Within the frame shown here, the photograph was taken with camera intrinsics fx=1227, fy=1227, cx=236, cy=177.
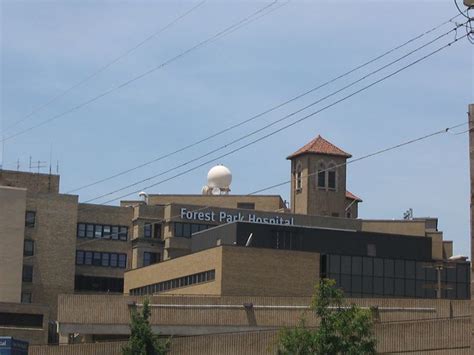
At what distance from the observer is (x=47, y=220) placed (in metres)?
108

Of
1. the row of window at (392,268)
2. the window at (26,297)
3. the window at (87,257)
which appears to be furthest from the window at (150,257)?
the row of window at (392,268)

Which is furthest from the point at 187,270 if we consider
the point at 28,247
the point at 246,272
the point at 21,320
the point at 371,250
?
the point at 28,247

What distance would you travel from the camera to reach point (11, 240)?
10400cm

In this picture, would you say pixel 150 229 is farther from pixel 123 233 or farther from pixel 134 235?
pixel 123 233

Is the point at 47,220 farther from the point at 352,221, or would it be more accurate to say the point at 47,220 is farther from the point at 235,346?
the point at 235,346

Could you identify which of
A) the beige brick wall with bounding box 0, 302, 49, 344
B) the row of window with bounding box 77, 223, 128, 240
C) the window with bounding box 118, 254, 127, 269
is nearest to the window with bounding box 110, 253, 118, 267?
the window with bounding box 118, 254, 127, 269

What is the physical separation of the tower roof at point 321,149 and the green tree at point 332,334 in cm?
7113

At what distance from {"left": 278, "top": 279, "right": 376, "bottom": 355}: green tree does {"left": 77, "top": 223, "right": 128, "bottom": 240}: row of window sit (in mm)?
62904

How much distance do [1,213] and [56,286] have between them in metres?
8.70

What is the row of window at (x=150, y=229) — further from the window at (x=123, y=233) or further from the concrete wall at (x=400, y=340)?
the concrete wall at (x=400, y=340)

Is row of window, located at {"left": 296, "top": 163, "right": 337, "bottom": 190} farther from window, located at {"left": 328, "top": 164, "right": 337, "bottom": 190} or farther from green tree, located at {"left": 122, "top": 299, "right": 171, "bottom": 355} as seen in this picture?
green tree, located at {"left": 122, "top": 299, "right": 171, "bottom": 355}

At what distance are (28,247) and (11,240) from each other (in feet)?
12.9

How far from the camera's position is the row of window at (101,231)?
112m


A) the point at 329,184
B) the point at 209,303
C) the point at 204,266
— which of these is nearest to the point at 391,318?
the point at 209,303
